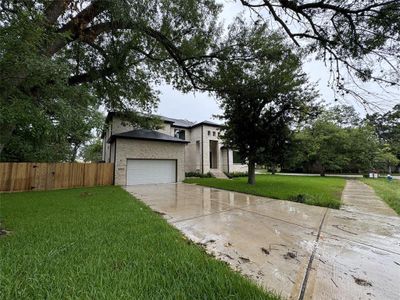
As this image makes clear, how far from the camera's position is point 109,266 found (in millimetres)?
Result: 2215

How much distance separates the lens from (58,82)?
290 centimetres

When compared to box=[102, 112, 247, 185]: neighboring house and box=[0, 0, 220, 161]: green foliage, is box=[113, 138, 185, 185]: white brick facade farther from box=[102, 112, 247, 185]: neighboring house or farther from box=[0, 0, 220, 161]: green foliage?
box=[0, 0, 220, 161]: green foliage

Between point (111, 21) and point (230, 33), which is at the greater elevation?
point (230, 33)

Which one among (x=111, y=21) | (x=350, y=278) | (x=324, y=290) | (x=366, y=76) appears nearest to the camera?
(x=324, y=290)

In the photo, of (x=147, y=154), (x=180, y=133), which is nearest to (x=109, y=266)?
(x=147, y=154)

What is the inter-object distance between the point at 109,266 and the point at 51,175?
10.6 metres

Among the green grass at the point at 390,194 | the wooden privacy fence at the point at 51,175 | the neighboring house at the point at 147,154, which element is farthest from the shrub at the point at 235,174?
the wooden privacy fence at the point at 51,175

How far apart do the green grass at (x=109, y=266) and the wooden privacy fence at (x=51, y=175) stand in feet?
25.5

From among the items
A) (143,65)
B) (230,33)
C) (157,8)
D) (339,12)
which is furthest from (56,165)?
(339,12)

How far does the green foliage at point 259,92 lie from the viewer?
6465mm

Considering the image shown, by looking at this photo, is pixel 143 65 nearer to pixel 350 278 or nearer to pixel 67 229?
pixel 67 229

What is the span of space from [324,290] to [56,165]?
12410mm

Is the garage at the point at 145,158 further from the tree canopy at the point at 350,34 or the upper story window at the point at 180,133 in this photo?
the tree canopy at the point at 350,34

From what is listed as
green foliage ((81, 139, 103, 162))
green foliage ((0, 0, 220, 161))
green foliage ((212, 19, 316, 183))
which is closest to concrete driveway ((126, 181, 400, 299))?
green foliage ((0, 0, 220, 161))
